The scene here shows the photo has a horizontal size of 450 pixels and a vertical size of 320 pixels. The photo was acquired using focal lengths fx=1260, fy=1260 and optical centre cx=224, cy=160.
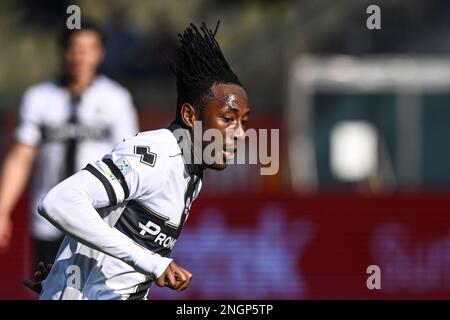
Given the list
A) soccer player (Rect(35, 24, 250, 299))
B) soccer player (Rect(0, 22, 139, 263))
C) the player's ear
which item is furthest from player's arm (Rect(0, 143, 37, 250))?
the player's ear

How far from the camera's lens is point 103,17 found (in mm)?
19641

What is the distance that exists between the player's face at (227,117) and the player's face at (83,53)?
130 inches

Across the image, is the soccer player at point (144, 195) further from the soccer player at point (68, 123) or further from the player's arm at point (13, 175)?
the player's arm at point (13, 175)

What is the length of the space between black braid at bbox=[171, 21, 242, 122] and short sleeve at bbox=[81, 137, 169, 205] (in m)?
0.37

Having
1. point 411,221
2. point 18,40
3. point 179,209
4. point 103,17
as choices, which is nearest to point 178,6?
point 103,17

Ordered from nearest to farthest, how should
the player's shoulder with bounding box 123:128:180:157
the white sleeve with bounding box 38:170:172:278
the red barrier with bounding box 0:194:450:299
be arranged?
the white sleeve with bounding box 38:170:172:278
the player's shoulder with bounding box 123:128:180:157
the red barrier with bounding box 0:194:450:299

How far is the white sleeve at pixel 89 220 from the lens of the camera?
5289 mm

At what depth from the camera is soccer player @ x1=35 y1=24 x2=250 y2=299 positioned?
5.34m

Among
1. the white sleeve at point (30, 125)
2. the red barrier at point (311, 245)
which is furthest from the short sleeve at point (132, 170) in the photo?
the red barrier at point (311, 245)

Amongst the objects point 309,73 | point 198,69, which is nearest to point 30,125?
point 198,69

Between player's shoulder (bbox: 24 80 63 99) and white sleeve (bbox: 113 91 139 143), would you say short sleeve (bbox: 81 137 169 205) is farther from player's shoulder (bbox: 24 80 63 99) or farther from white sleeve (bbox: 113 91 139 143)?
player's shoulder (bbox: 24 80 63 99)

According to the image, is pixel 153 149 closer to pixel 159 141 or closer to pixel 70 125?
pixel 159 141

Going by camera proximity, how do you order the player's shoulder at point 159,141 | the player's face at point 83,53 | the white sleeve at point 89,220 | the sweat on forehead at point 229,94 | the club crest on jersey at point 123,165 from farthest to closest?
the player's face at point 83,53, the sweat on forehead at point 229,94, the player's shoulder at point 159,141, the club crest on jersey at point 123,165, the white sleeve at point 89,220

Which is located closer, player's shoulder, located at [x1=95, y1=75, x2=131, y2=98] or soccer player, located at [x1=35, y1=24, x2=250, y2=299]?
soccer player, located at [x1=35, y1=24, x2=250, y2=299]
